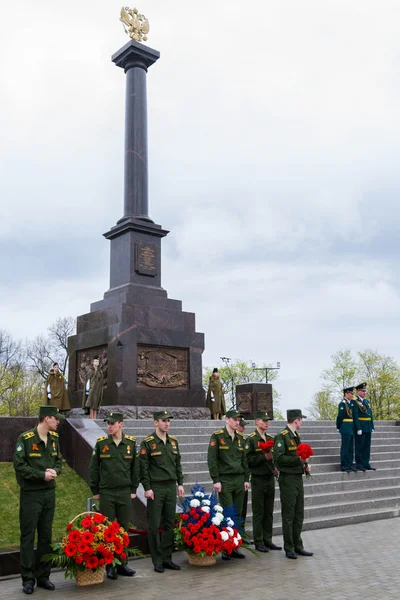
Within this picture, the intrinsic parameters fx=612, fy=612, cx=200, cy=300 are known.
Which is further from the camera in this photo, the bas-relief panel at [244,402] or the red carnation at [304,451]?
the bas-relief panel at [244,402]

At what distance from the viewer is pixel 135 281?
58.6ft

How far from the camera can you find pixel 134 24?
67.2 ft

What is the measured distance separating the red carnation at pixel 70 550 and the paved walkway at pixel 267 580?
1.31 ft

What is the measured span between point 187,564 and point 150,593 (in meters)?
1.48

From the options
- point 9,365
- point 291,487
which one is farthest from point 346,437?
point 9,365

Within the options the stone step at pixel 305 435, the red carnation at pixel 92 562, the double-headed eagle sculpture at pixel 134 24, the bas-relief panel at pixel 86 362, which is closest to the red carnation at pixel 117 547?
the red carnation at pixel 92 562

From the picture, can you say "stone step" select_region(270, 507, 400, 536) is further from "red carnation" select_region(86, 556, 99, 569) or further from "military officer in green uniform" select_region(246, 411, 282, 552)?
"red carnation" select_region(86, 556, 99, 569)

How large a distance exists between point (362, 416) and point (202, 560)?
761 centimetres

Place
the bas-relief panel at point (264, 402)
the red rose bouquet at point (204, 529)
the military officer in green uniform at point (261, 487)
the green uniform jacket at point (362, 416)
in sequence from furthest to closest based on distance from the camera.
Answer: the bas-relief panel at point (264, 402) < the green uniform jacket at point (362, 416) < the military officer in green uniform at point (261, 487) < the red rose bouquet at point (204, 529)

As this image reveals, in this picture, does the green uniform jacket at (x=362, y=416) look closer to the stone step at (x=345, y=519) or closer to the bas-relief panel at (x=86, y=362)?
the stone step at (x=345, y=519)

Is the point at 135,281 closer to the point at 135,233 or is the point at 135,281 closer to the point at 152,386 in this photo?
the point at 135,233

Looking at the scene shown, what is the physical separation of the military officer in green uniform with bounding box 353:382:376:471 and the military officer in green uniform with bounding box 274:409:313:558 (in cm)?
586

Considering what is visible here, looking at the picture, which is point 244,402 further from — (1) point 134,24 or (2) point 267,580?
(2) point 267,580

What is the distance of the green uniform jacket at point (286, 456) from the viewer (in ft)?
27.9
